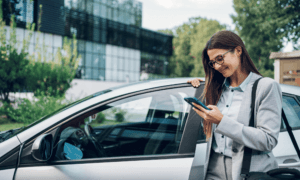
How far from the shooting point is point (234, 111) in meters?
1.25

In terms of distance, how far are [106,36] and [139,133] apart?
33079mm

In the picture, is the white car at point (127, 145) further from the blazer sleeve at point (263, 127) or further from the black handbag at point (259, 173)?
the blazer sleeve at point (263, 127)

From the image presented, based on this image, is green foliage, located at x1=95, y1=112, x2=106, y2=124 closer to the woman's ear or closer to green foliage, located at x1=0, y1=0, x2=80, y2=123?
the woman's ear

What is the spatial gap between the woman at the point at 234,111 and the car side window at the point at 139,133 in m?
0.52

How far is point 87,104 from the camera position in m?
1.84

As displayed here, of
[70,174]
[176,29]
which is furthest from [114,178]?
[176,29]

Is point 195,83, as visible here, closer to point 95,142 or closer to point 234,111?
point 234,111

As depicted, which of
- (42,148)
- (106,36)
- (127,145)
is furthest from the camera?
(106,36)

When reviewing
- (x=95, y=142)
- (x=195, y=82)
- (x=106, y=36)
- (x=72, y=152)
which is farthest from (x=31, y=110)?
(x=106, y=36)

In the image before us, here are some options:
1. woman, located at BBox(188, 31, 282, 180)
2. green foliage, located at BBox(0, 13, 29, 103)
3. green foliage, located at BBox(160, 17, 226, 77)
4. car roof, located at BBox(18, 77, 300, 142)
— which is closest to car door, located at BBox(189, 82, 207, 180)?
woman, located at BBox(188, 31, 282, 180)

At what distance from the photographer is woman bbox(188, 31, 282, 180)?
110cm

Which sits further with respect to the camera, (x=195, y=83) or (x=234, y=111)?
(x=195, y=83)

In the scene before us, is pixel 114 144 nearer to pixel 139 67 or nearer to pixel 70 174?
pixel 70 174

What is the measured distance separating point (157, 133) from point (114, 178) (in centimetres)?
55
